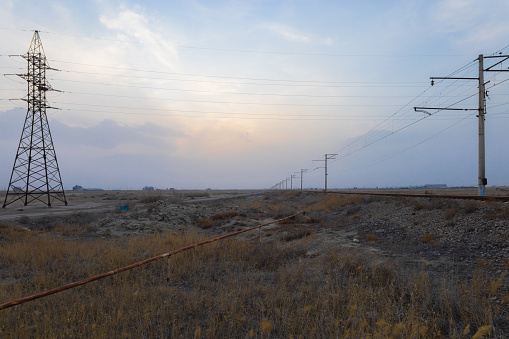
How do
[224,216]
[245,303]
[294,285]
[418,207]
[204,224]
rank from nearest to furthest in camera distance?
[245,303], [294,285], [418,207], [204,224], [224,216]

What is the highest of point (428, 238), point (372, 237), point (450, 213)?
point (450, 213)

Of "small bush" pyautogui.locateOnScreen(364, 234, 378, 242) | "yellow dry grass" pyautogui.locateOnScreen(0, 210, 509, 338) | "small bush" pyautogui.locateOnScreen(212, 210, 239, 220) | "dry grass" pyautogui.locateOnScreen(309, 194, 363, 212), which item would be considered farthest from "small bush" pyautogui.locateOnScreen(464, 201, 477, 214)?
"small bush" pyautogui.locateOnScreen(212, 210, 239, 220)

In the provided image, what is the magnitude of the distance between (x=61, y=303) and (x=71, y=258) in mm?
4467

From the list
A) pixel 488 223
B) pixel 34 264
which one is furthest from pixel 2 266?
pixel 488 223

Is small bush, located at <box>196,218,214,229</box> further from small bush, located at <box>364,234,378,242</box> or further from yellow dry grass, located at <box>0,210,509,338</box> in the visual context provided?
yellow dry grass, located at <box>0,210,509,338</box>

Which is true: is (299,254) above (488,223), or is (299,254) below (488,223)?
below

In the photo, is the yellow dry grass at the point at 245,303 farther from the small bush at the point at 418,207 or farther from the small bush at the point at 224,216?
the small bush at the point at 224,216

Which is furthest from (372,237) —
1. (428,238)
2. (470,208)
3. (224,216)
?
(224,216)

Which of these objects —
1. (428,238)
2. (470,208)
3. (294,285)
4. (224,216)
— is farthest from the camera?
(224,216)

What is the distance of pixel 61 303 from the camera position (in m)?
5.64

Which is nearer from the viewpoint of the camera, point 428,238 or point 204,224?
point 428,238

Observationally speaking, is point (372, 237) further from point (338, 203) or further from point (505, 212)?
point (338, 203)

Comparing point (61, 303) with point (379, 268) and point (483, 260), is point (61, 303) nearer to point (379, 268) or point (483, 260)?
point (379, 268)

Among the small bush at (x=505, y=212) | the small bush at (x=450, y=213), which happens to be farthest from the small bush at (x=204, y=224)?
the small bush at (x=505, y=212)
